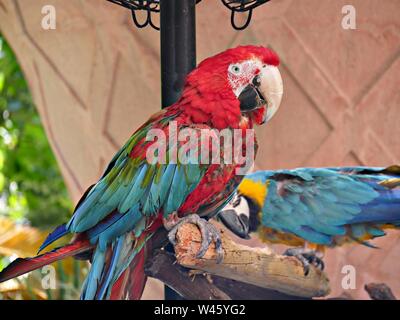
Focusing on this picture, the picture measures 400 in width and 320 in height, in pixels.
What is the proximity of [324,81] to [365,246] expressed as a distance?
381 millimetres

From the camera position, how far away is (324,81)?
1459mm

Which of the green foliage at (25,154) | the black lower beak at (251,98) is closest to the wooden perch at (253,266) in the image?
the black lower beak at (251,98)

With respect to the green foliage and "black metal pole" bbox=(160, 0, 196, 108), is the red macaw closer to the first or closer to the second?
"black metal pole" bbox=(160, 0, 196, 108)

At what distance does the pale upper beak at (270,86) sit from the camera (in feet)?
3.58

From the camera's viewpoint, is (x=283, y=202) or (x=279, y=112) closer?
(x=283, y=202)

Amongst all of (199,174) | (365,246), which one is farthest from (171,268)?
(365,246)

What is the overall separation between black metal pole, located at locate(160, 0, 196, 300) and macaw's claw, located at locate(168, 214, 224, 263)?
22 cm

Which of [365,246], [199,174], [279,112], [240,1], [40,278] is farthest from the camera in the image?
[40,278]

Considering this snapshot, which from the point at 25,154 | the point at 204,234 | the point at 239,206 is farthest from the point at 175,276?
the point at 25,154

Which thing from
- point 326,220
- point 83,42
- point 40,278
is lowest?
point 40,278

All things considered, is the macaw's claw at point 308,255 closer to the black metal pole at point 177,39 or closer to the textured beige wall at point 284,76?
the textured beige wall at point 284,76

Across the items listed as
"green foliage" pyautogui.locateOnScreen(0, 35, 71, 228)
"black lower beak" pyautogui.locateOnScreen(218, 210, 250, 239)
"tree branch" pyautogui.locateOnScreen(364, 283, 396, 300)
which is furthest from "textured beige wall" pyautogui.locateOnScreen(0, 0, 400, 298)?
"green foliage" pyautogui.locateOnScreen(0, 35, 71, 228)

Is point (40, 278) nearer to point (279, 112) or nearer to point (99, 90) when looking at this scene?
point (99, 90)

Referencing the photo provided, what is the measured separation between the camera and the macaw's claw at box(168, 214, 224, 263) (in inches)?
40.5
